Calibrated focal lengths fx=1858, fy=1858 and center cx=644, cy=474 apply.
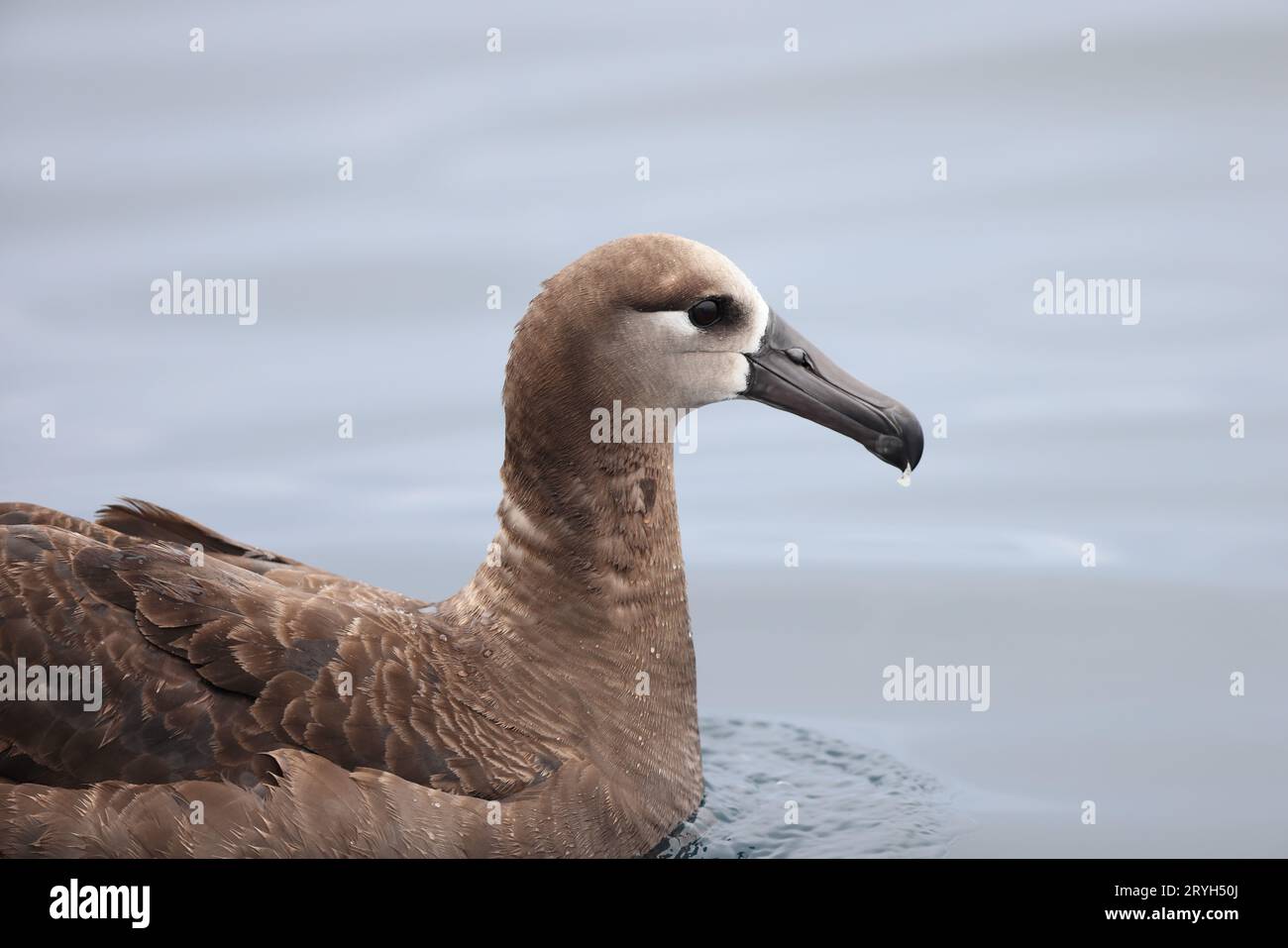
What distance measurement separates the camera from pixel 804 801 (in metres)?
6.98

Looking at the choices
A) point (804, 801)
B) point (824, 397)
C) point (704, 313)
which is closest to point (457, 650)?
point (704, 313)

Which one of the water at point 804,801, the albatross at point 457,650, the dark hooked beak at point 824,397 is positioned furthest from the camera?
the water at point 804,801

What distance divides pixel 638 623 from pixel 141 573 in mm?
1609

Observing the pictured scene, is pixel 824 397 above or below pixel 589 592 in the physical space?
above

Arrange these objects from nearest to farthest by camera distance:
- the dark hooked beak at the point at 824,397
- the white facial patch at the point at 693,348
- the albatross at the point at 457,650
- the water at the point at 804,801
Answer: the albatross at the point at 457,650 → the white facial patch at the point at 693,348 → the dark hooked beak at the point at 824,397 → the water at the point at 804,801

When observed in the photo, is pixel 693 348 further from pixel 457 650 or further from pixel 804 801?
pixel 804 801

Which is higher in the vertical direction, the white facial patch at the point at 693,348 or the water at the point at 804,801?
the white facial patch at the point at 693,348

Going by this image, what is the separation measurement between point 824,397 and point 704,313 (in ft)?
1.67

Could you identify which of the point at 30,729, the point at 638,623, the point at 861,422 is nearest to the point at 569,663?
the point at 638,623

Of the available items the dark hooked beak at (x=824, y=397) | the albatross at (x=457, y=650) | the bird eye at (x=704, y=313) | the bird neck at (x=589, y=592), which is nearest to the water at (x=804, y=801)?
the albatross at (x=457, y=650)

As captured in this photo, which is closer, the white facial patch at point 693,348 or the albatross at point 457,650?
the albatross at point 457,650

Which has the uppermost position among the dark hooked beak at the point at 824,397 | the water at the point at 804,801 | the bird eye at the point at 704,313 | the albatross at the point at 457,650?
the bird eye at the point at 704,313

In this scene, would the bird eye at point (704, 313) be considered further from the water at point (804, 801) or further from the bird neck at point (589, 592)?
the water at point (804, 801)

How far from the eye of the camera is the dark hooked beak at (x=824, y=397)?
243 inches
